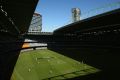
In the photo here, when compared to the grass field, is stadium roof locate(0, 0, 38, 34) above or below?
above

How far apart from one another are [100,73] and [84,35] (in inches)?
2630

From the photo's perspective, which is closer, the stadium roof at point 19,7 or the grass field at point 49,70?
the stadium roof at point 19,7

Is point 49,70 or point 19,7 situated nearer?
point 19,7

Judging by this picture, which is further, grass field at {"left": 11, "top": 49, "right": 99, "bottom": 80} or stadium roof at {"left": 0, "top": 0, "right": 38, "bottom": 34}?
grass field at {"left": 11, "top": 49, "right": 99, "bottom": 80}

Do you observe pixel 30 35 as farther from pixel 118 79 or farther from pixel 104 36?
pixel 118 79

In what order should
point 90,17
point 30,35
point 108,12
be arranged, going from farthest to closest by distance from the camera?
point 30,35, point 90,17, point 108,12

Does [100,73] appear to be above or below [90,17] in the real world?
below

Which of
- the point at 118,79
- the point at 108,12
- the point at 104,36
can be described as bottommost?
the point at 118,79

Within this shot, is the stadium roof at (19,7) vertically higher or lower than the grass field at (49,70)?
higher

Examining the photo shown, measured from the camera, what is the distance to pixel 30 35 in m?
136

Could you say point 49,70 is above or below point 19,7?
below

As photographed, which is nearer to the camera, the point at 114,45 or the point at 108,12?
the point at 108,12

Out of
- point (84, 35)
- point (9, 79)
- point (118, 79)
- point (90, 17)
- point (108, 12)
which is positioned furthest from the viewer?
point (84, 35)

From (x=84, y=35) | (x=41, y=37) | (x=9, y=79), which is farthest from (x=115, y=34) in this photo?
(x=41, y=37)
